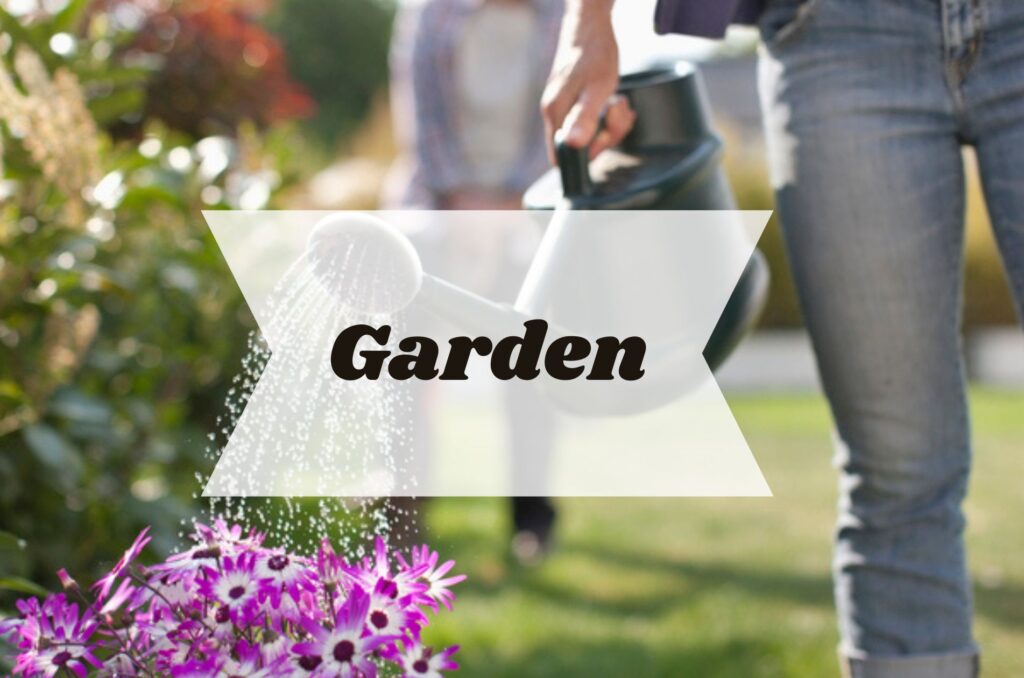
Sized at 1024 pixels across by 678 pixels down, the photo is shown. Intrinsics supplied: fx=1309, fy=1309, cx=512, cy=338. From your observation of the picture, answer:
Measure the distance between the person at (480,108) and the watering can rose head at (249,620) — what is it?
223 centimetres

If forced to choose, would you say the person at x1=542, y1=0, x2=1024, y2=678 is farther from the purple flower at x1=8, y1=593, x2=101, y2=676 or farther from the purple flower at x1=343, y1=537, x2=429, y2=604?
the purple flower at x1=8, y1=593, x2=101, y2=676

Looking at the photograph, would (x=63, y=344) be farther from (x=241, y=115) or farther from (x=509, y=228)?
(x=241, y=115)

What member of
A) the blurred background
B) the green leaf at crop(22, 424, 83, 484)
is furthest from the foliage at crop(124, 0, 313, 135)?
the green leaf at crop(22, 424, 83, 484)

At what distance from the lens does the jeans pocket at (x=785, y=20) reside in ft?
4.97

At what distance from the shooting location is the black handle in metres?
1.47

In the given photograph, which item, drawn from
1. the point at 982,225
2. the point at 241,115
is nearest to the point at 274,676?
the point at 241,115

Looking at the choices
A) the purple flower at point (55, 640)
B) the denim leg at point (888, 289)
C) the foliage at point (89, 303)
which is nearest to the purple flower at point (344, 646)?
the purple flower at point (55, 640)

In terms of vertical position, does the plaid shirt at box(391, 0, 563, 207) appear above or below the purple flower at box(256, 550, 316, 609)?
below

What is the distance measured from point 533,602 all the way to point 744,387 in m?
5.17

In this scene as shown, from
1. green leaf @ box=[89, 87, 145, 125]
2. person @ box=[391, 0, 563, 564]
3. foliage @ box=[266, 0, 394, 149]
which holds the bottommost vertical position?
foliage @ box=[266, 0, 394, 149]

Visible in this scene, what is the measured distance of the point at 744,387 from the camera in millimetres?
7863

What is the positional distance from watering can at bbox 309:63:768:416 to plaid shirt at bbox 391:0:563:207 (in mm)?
1556

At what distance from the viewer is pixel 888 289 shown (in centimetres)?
151

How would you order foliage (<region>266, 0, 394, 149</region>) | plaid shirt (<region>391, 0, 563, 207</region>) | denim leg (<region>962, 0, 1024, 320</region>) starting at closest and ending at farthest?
denim leg (<region>962, 0, 1024, 320</region>), plaid shirt (<region>391, 0, 563, 207</region>), foliage (<region>266, 0, 394, 149</region>)
